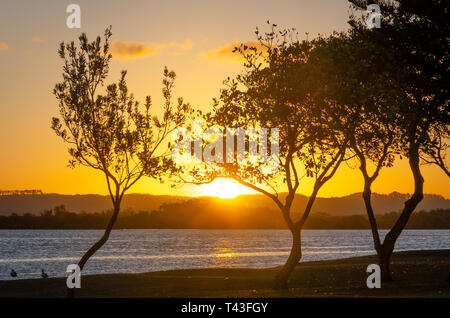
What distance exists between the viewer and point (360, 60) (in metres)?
34.5

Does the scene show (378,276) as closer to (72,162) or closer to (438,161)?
(438,161)

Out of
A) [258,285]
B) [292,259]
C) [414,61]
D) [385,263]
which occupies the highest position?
[414,61]

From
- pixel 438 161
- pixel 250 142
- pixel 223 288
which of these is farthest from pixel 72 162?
pixel 438 161

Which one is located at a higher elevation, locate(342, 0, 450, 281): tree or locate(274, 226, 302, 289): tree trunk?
locate(342, 0, 450, 281): tree

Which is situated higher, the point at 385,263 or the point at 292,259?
the point at 292,259

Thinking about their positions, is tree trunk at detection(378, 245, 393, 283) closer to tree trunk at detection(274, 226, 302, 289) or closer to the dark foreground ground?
the dark foreground ground

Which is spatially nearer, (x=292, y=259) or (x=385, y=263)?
(x=292, y=259)

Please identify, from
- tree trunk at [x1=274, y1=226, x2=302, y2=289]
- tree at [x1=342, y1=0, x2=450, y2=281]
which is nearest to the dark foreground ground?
tree trunk at [x1=274, y1=226, x2=302, y2=289]

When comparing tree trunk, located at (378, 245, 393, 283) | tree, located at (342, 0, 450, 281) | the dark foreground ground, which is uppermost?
tree, located at (342, 0, 450, 281)

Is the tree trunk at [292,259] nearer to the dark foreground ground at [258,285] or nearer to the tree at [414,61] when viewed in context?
the dark foreground ground at [258,285]

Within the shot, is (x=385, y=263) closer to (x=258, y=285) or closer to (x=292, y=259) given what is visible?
(x=292, y=259)

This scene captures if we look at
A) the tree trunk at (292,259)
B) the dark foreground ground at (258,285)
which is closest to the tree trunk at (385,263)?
the dark foreground ground at (258,285)

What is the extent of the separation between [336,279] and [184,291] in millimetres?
10149

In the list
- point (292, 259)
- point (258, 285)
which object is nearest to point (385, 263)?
point (292, 259)
